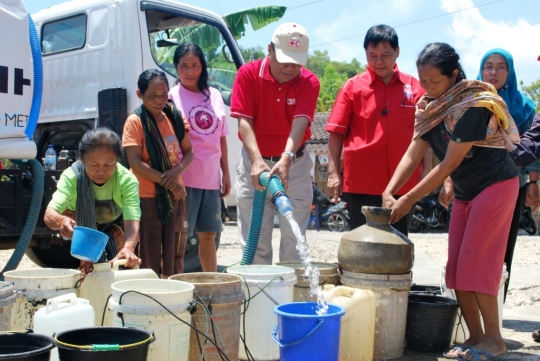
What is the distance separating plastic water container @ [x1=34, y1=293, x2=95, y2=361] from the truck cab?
9.16 feet

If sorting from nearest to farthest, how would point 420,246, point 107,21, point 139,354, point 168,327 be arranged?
point 139,354 → point 168,327 → point 107,21 → point 420,246

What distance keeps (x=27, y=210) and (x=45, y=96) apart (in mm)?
2067

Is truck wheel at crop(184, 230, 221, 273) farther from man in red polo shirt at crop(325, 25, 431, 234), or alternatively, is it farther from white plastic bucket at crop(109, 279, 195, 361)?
white plastic bucket at crop(109, 279, 195, 361)

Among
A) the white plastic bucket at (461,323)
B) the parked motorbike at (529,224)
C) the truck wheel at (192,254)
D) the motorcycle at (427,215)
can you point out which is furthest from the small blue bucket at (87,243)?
the parked motorbike at (529,224)

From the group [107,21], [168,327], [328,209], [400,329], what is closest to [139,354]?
[168,327]

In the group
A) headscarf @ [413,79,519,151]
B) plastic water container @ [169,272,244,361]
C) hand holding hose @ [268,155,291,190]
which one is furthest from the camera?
hand holding hose @ [268,155,291,190]

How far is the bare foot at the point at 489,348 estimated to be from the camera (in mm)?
3641

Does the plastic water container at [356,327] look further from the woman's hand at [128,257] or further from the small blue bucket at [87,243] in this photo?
the small blue bucket at [87,243]

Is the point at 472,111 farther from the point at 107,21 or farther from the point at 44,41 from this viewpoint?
the point at 44,41

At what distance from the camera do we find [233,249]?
1015 centimetres

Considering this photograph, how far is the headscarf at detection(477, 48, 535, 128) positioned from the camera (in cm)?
463

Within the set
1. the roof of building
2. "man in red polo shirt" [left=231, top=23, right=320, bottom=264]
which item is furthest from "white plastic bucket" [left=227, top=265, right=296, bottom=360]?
the roof of building

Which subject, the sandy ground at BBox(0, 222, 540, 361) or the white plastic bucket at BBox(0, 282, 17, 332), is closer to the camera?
the white plastic bucket at BBox(0, 282, 17, 332)

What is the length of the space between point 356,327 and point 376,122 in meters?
1.55
